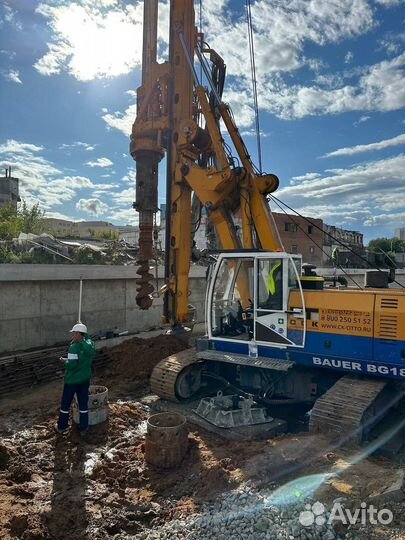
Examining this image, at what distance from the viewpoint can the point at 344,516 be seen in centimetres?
346

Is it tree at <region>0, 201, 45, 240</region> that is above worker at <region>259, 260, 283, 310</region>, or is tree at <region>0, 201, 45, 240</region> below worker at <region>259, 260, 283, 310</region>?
above

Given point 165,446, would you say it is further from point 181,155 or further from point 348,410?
point 181,155

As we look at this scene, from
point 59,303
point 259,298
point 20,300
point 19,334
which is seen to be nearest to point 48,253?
point 59,303

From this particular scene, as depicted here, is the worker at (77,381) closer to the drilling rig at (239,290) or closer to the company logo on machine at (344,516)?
the drilling rig at (239,290)

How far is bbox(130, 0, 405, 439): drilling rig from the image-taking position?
19.4ft

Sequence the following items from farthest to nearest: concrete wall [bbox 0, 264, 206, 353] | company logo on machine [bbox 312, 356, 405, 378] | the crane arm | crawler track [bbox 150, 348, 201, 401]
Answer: concrete wall [bbox 0, 264, 206, 353] → the crane arm → crawler track [bbox 150, 348, 201, 401] → company logo on machine [bbox 312, 356, 405, 378]

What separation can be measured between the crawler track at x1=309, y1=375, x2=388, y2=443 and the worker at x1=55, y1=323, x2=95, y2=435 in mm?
3148

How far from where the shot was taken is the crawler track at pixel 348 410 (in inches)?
207

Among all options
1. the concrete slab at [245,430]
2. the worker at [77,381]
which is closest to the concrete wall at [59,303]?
the worker at [77,381]

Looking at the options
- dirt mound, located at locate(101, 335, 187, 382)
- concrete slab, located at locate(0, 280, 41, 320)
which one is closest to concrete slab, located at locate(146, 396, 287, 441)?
dirt mound, located at locate(101, 335, 187, 382)

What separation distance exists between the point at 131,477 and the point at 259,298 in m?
3.12

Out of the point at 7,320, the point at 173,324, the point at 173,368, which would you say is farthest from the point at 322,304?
the point at 7,320

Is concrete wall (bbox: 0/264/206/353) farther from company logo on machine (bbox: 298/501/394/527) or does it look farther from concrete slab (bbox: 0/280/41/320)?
company logo on machine (bbox: 298/501/394/527)

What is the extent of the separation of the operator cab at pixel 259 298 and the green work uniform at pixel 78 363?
2.15 meters
